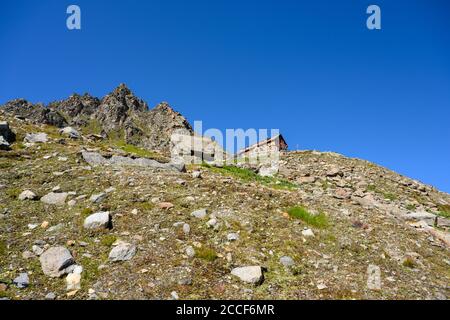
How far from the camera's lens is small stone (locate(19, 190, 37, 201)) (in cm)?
1140

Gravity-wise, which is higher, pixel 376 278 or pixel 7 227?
pixel 7 227

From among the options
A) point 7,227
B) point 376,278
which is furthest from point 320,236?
point 7,227

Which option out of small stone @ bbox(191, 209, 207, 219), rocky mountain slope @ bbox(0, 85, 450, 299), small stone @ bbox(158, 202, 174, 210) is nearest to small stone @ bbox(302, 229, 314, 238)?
rocky mountain slope @ bbox(0, 85, 450, 299)

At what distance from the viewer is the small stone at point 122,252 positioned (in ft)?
28.2

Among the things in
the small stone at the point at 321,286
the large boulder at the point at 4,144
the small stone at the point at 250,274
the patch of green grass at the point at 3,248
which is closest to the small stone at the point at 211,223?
the small stone at the point at 250,274

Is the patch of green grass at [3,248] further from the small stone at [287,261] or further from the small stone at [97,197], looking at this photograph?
the small stone at [287,261]

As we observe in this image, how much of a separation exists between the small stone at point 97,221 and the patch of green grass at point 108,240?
428 millimetres

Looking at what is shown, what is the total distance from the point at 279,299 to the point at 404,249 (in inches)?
232

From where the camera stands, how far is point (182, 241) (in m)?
9.62

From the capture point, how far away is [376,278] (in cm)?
912

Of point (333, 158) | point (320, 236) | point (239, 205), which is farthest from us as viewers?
point (333, 158)

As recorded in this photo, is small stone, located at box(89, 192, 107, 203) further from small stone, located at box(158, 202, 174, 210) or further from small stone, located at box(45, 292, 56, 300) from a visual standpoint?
small stone, located at box(45, 292, 56, 300)
